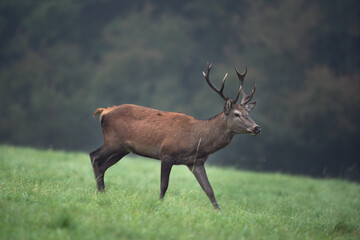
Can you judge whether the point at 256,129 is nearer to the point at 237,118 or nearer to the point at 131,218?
the point at 237,118

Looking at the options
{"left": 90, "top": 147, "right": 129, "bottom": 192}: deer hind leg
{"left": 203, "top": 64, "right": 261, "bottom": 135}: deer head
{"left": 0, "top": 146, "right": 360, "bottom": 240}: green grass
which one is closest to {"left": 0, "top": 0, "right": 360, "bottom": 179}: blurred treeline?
{"left": 203, "top": 64, "right": 261, "bottom": 135}: deer head

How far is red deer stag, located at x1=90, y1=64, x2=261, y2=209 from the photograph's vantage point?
6.64 meters

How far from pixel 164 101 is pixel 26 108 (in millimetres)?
7236

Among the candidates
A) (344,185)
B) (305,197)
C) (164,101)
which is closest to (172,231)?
(305,197)

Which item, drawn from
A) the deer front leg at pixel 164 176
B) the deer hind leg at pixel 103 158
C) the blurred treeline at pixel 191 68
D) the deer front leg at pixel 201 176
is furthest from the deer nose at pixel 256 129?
the blurred treeline at pixel 191 68

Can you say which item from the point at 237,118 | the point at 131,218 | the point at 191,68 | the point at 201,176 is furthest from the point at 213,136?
the point at 191,68

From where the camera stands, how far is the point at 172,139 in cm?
667

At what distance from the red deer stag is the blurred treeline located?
13.9 m

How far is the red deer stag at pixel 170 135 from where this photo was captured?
21.8ft

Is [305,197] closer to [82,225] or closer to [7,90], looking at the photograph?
[82,225]

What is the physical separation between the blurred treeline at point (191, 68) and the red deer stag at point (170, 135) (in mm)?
13923

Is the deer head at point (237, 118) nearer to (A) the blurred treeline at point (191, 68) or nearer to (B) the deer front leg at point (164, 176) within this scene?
(B) the deer front leg at point (164, 176)

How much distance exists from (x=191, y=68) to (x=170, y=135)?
21.2 meters

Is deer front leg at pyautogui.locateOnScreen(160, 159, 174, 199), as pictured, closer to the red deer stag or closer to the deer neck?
the red deer stag
